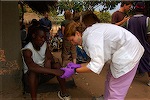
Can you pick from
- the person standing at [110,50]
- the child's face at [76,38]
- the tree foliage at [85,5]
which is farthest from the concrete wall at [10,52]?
the tree foliage at [85,5]

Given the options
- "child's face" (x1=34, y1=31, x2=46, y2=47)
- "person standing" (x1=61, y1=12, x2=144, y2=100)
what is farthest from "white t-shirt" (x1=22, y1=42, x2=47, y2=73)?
"person standing" (x1=61, y1=12, x2=144, y2=100)

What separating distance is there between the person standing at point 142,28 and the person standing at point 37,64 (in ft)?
5.74

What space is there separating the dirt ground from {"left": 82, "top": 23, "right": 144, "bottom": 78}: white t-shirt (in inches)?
48.4

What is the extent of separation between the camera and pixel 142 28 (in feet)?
14.5

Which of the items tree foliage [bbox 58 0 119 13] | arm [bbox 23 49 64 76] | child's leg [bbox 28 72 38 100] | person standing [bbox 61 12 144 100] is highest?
tree foliage [bbox 58 0 119 13]

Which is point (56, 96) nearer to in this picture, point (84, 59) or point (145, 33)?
point (145, 33)

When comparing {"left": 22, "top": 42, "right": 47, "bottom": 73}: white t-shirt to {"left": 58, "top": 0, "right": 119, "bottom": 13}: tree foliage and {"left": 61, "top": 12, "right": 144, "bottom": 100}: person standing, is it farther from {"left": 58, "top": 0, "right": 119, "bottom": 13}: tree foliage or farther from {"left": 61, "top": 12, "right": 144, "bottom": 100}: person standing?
{"left": 58, "top": 0, "right": 119, "bottom": 13}: tree foliage

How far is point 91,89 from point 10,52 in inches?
59.8

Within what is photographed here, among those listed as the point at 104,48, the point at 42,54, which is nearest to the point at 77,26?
the point at 104,48

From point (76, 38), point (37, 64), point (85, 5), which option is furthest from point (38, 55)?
point (85, 5)

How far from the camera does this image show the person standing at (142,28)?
4367mm

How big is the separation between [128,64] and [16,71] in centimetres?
167

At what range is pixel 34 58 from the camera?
136 inches

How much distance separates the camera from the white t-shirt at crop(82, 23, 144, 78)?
7.89 ft
